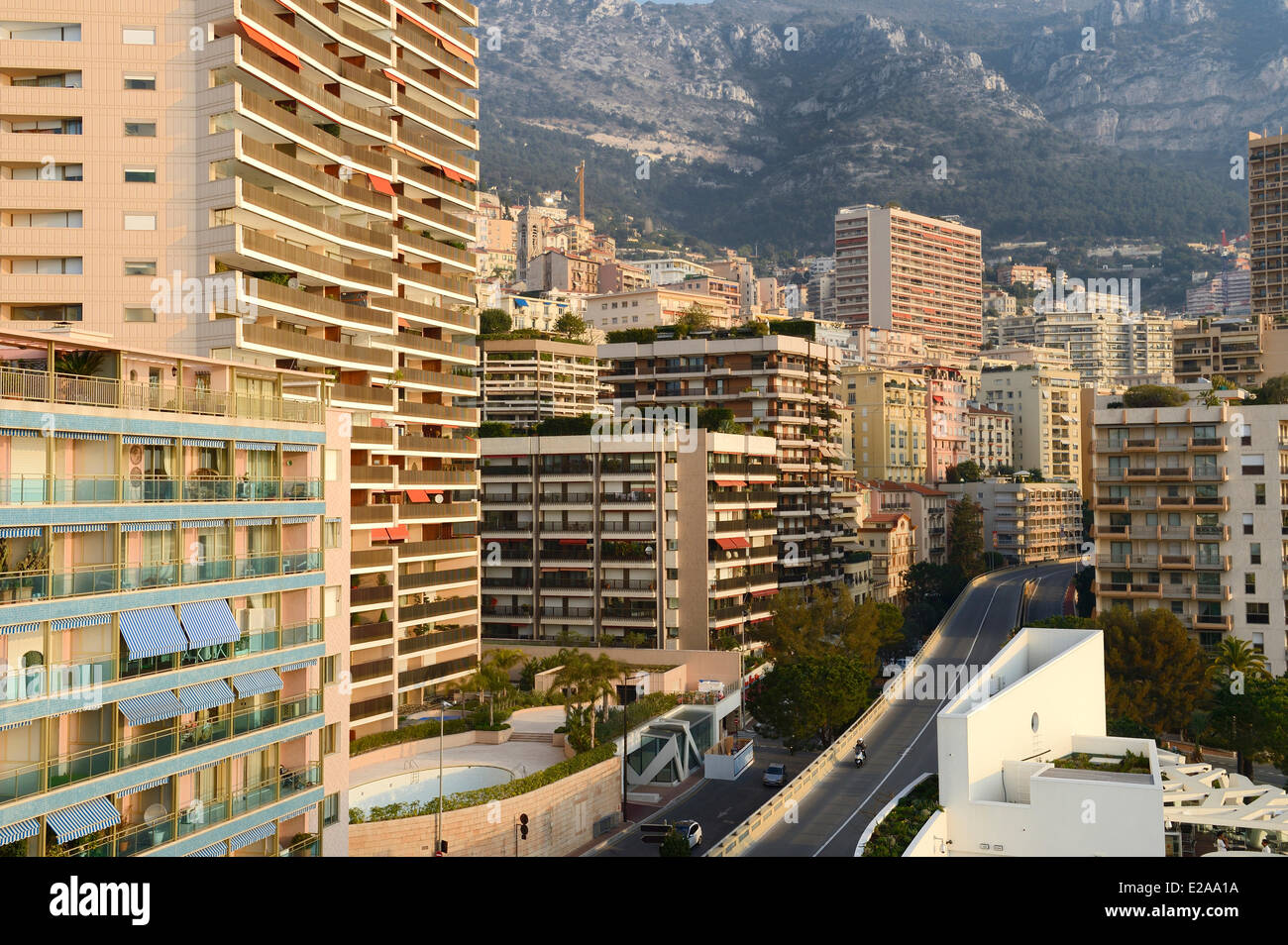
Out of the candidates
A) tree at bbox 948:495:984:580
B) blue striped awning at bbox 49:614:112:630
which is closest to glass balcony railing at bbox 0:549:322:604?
blue striped awning at bbox 49:614:112:630

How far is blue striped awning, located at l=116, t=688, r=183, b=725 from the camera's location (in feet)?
78.9

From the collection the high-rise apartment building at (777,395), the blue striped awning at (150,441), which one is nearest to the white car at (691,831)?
the blue striped awning at (150,441)

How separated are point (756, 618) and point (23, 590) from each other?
6320cm

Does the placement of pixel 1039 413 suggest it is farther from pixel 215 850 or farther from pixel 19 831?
pixel 19 831

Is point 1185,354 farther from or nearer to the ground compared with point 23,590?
farther from the ground

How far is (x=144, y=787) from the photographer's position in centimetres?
2453

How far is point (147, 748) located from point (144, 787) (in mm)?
807

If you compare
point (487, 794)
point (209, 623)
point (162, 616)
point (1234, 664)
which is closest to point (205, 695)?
point (209, 623)

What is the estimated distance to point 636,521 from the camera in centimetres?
7569

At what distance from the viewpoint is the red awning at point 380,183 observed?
54.5m

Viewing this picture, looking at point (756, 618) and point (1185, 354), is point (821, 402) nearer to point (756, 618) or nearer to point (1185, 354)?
point (756, 618)

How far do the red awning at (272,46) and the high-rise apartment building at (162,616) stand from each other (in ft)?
58.9

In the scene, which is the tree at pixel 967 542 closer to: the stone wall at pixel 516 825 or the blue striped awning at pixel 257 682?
the stone wall at pixel 516 825
